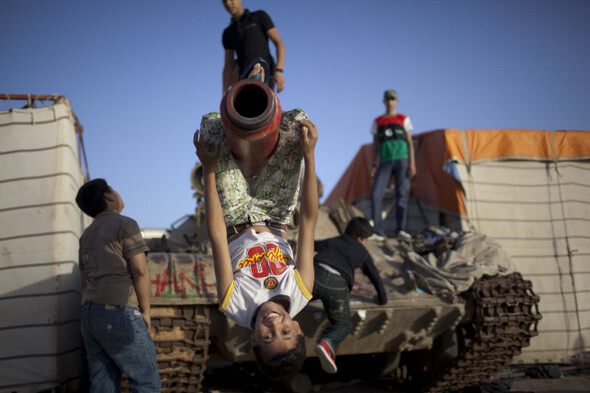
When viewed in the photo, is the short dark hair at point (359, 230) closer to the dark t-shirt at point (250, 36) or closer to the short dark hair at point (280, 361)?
the dark t-shirt at point (250, 36)

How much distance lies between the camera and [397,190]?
23.8 ft

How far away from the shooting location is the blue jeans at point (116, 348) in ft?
9.82

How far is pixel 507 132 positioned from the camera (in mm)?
8180

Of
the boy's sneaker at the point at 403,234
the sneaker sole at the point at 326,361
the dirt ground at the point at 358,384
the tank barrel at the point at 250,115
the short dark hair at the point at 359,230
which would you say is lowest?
the dirt ground at the point at 358,384

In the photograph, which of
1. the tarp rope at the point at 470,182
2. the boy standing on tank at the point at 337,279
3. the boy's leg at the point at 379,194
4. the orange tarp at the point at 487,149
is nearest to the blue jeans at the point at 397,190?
the boy's leg at the point at 379,194

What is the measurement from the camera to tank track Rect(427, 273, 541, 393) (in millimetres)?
5102

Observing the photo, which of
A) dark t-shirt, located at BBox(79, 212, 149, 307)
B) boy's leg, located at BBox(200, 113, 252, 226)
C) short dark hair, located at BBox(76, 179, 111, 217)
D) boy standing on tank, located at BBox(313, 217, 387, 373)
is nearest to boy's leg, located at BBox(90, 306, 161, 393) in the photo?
dark t-shirt, located at BBox(79, 212, 149, 307)

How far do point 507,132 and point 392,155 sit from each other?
2.37 meters

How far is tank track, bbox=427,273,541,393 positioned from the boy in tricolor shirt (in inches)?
122

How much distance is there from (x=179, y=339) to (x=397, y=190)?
4.06 m

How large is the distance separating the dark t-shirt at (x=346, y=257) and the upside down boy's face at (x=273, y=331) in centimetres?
186

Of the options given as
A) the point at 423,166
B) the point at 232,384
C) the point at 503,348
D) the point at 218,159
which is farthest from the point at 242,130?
the point at 423,166

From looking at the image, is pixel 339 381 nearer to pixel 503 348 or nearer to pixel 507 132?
pixel 503 348

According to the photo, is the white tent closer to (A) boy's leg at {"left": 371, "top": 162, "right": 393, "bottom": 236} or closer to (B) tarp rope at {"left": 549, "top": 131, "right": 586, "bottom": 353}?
(A) boy's leg at {"left": 371, "top": 162, "right": 393, "bottom": 236}
